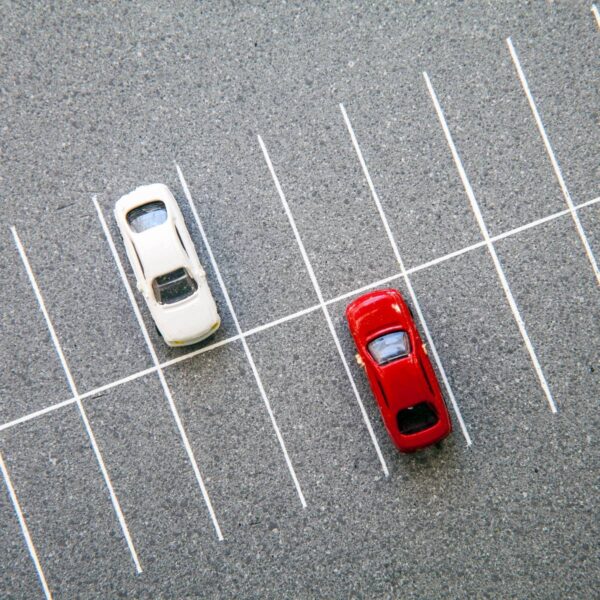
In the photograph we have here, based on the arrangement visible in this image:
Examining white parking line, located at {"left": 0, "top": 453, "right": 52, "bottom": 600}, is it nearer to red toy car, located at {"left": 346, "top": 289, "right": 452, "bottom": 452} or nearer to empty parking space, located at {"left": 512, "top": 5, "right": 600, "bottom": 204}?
red toy car, located at {"left": 346, "top": 289, "right": 452, "bottom": 452}

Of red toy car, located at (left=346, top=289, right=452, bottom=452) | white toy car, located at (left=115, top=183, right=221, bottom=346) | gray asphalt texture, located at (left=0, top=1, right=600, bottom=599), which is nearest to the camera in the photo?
red toy car, located at (left=346, top=289, right=452, bottom=452)

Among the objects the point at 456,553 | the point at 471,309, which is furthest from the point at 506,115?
the point at 456,553

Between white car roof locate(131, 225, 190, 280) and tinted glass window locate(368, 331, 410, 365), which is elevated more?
white car roof locate(131, 225, 190, 280)

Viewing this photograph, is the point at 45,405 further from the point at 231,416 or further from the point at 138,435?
the point at 231,416

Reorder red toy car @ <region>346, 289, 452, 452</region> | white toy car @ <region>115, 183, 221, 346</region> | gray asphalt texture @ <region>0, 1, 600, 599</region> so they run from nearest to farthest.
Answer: red toy car @ <region>346, 289, 452, 452</region> → white toy car @ <region>115, 183, 221, 346</region> → gray asphalt texture @ <region>0, 1, 600, 599</region>

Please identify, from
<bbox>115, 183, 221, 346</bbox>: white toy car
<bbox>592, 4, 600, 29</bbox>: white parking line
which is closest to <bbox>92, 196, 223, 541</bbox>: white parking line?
<bbox>115, 183, 221, 346</bbox>: white toy car

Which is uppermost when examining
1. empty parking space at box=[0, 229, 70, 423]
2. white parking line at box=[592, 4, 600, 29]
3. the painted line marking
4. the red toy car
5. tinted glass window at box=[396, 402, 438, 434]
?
white parking line at box=[592, 4, 600, 29]

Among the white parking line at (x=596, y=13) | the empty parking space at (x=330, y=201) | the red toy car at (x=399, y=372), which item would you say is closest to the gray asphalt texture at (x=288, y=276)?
the empty parking space at (x=330, y=201)
